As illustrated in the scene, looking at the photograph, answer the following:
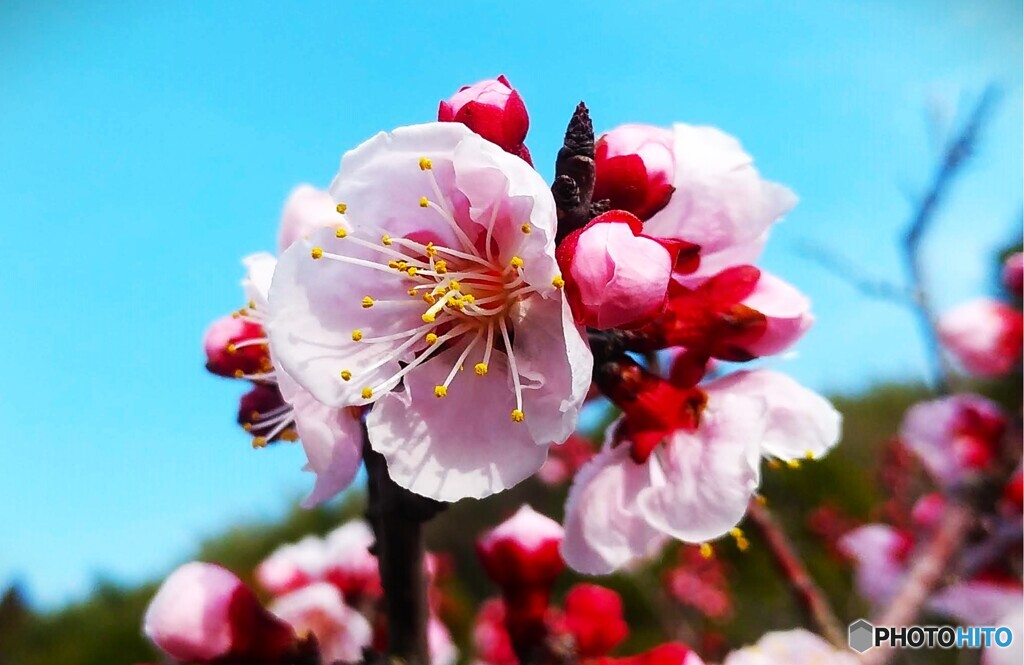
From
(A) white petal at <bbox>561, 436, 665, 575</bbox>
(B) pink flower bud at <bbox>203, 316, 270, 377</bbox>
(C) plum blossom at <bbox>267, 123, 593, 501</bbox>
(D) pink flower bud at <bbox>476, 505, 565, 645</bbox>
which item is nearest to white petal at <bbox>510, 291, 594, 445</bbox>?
(C) plum blossom at <bbox>267, 123, 593, 501</bbox>

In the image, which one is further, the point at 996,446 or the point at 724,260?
the point at 996,446

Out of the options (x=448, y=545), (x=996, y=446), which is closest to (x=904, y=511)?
(x=996, y=446)

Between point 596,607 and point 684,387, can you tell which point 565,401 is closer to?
point 684,387

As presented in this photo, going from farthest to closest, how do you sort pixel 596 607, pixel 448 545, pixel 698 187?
pixel 448 545 < pixel 596 607 < pixel 698 187

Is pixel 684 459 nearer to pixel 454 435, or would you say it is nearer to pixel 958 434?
pixel 454 435

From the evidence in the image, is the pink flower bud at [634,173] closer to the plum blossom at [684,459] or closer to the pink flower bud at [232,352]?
the plum blossom at [684,459]

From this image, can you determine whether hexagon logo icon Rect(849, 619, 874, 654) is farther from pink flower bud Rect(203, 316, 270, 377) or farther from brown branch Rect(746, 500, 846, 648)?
pink flower bud Rect(203, 316, 270, 377)

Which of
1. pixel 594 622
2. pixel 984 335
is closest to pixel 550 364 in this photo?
pixel 594 622
